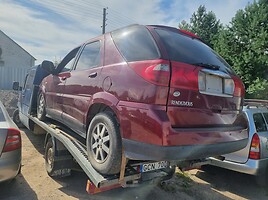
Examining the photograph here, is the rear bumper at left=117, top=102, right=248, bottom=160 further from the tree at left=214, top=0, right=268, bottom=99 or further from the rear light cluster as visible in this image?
the tree at left=214, top=0, right=268, bottom=99

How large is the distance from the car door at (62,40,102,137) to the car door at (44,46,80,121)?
0.22 meters

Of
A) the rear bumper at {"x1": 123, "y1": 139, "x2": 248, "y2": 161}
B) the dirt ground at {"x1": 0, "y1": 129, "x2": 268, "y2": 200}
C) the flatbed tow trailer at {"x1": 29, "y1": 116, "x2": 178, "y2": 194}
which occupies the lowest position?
the dirt ground at {"x1": 0, "y1": 129, "x2": 268, "y2": 200}

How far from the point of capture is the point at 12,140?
3.38 meters

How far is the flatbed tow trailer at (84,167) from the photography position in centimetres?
272

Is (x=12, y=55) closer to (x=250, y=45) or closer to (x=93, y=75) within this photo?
(x=250, y=45)

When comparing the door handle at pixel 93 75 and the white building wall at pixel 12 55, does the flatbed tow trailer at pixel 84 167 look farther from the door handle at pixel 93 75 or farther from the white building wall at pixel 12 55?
the white building wall at pixel 12 55

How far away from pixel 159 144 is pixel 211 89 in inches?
34.3

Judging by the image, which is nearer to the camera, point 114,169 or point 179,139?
point 179,139

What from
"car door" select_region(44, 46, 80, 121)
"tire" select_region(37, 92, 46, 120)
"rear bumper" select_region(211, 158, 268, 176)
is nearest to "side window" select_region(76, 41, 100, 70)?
"car door" select_region(44, 46, 80, 121)

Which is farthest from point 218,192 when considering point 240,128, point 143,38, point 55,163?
point 143,38

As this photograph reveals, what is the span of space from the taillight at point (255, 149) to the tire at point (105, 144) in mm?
2605

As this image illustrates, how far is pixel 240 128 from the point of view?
301 centimetres

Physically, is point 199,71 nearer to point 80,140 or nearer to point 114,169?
point 114,169

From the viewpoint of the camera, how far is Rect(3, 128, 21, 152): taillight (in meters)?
3.31
